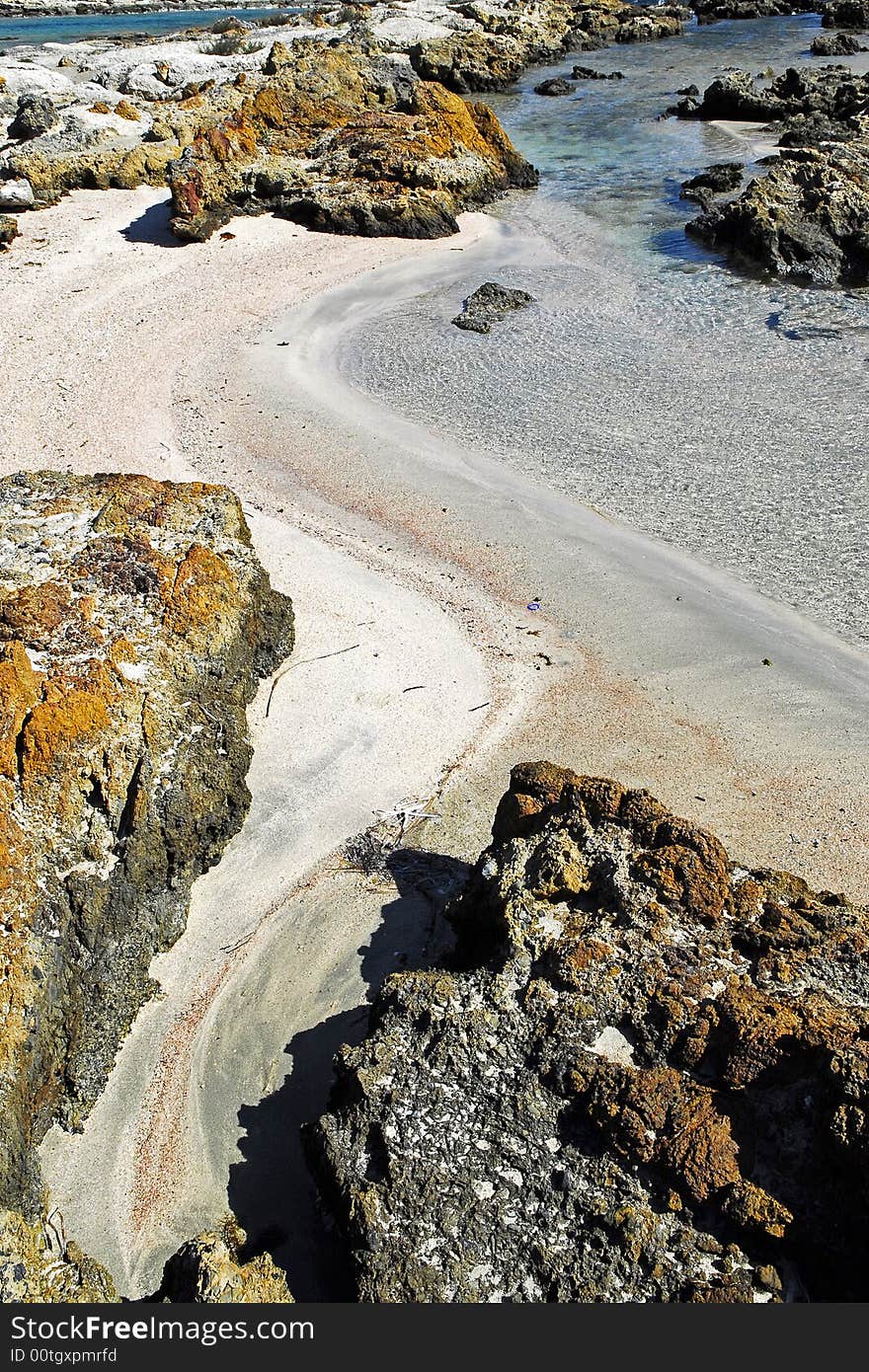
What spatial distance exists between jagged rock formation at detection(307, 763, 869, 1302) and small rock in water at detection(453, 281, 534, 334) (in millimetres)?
14300

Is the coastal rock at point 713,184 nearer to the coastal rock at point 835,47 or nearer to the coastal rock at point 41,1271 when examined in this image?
the coastal rock at point 835,47

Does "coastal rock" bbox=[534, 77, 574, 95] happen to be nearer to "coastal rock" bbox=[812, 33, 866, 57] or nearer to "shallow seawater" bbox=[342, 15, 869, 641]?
"coastal rock" bbox=[812, 33, 866, 57]

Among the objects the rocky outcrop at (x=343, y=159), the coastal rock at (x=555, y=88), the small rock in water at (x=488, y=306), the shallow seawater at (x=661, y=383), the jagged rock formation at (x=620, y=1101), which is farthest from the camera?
the coastal rock at (x=555, y=88)

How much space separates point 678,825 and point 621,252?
1810 centimetres

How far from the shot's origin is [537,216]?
79.1 feet

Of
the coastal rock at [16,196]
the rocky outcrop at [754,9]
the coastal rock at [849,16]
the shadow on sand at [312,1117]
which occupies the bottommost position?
the shadow on sand at [312,1117]

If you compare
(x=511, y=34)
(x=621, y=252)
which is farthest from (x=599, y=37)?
(x=621, y=252)

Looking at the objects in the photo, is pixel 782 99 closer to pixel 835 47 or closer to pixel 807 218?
pixel 835 47

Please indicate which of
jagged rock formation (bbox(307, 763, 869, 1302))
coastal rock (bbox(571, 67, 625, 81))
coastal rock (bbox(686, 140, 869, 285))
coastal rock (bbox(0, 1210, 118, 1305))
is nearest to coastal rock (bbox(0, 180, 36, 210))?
coastal rock (bbox(686, 140, 869, 285))

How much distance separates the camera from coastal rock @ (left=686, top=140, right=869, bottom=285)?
2028 centimetres

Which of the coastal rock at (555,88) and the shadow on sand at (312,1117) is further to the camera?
the coastal rock at (555,88)

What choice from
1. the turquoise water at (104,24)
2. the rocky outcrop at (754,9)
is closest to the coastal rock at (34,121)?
the turquoise water at (104,24)

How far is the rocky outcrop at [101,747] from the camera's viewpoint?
6.57 metres

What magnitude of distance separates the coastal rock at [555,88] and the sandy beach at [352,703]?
76.0 ft
